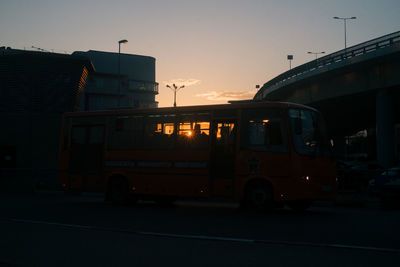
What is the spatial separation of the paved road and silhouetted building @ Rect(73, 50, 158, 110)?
8014cm

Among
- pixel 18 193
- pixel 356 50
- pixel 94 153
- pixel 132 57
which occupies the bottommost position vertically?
pixel 18 193

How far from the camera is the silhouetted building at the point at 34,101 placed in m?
43.1

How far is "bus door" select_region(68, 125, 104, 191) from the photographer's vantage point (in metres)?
17.8

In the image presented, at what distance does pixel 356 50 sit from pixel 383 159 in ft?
28.1

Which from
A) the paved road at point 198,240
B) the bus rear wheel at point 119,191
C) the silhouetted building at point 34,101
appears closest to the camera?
the paved road at point 198,240

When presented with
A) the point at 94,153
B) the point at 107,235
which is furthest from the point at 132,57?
the point at 107,235

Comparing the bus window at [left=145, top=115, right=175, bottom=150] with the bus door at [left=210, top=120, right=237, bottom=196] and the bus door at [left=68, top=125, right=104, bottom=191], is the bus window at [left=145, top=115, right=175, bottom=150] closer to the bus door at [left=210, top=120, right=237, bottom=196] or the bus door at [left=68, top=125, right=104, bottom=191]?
the bus door at [left=210, top=120, right=237, bottom=196]

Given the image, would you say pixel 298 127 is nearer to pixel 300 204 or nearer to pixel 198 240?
pixel 300 204

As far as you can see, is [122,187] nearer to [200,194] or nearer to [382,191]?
[200,194]

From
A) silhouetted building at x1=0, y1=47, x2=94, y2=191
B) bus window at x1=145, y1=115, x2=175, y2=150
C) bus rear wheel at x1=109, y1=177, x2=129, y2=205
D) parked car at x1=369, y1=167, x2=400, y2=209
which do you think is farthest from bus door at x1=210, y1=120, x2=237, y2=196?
silhouetted building at x1=0, y1=47, x2=94, y2=191

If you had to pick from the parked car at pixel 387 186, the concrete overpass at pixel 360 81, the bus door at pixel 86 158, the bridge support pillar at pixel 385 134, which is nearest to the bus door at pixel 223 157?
the bus door at pixel 86 158

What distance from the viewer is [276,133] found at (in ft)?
45.5

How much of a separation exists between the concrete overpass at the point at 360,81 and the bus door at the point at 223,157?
17510 millimetres

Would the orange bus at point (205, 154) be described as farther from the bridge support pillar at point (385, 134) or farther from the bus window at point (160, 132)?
the bridge support pillar at point (385, 134)
